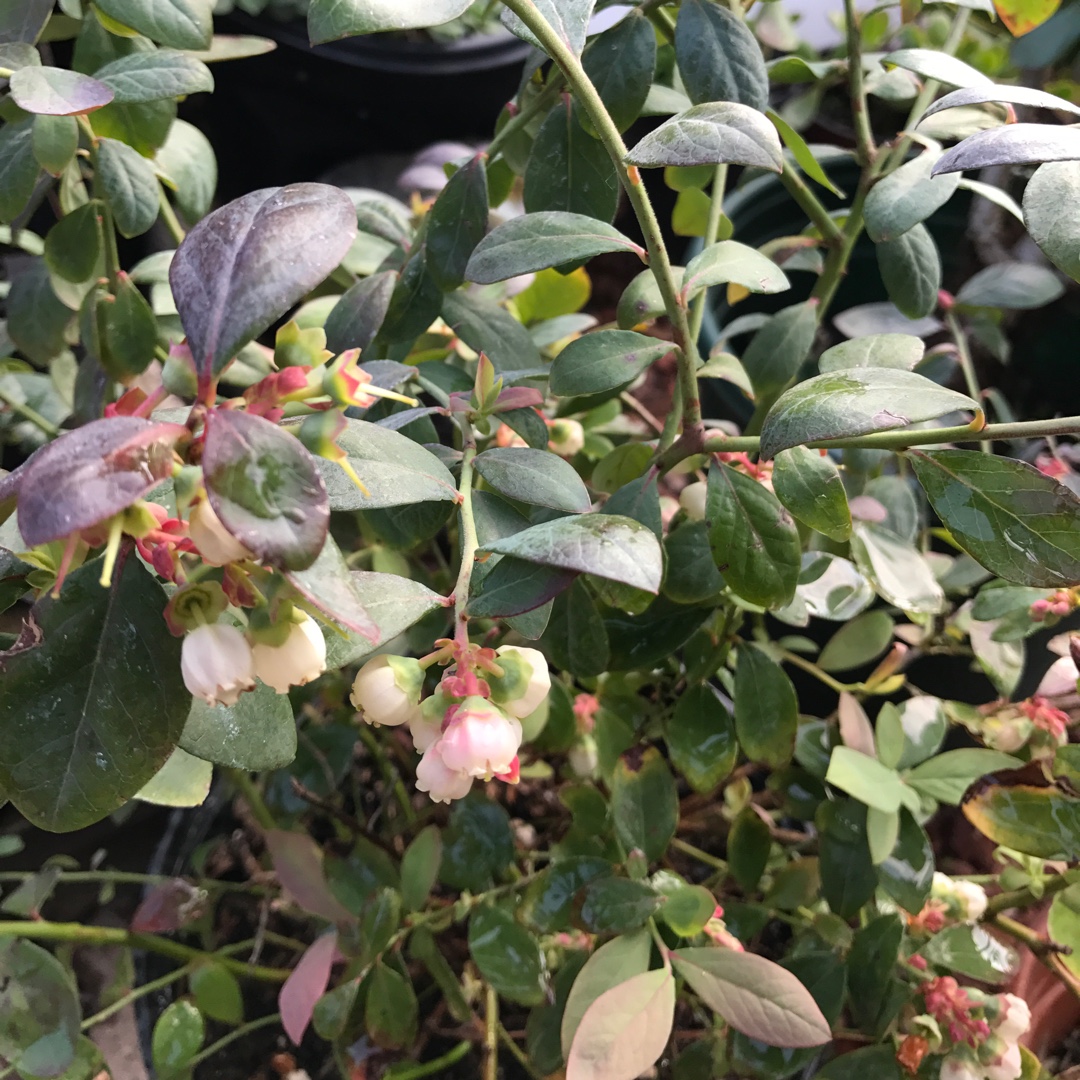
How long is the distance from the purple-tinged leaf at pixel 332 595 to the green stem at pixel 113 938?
17.2 inches

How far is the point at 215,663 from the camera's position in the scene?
28 centimetres

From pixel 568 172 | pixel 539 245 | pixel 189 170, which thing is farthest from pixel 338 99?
pixel 539 245

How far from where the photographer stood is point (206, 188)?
65 cm

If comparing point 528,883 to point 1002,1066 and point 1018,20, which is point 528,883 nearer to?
point 1002,1066

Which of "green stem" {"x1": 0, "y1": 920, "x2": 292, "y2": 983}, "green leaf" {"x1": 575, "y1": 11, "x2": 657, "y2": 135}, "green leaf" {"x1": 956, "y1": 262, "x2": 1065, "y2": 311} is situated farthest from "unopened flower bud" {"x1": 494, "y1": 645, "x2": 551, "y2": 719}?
"green leaf" {"x1": 956, "y1": 262, "x2": 1065, "y2": 311}

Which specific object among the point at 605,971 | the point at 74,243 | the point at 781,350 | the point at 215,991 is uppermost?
the point at 74,243

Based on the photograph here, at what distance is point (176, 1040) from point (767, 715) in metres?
0.45

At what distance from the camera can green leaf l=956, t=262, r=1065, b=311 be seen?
79 centimetres

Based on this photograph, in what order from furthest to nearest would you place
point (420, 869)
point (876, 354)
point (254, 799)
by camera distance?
point (254, 799) < point (420, 869) < point (876, 354)

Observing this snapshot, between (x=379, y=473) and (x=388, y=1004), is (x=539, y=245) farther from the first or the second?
(x=388, y=1004)

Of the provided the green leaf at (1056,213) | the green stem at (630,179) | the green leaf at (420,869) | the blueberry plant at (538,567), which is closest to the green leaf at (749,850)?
the blueberry plant at (538,567)

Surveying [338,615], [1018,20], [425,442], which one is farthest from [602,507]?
[1018,20]

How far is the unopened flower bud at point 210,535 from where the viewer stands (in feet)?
0.83

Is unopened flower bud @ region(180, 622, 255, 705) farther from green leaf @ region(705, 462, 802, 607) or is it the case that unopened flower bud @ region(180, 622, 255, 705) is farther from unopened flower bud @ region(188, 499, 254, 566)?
green leaf @ region(705, 462, 802, 607)
